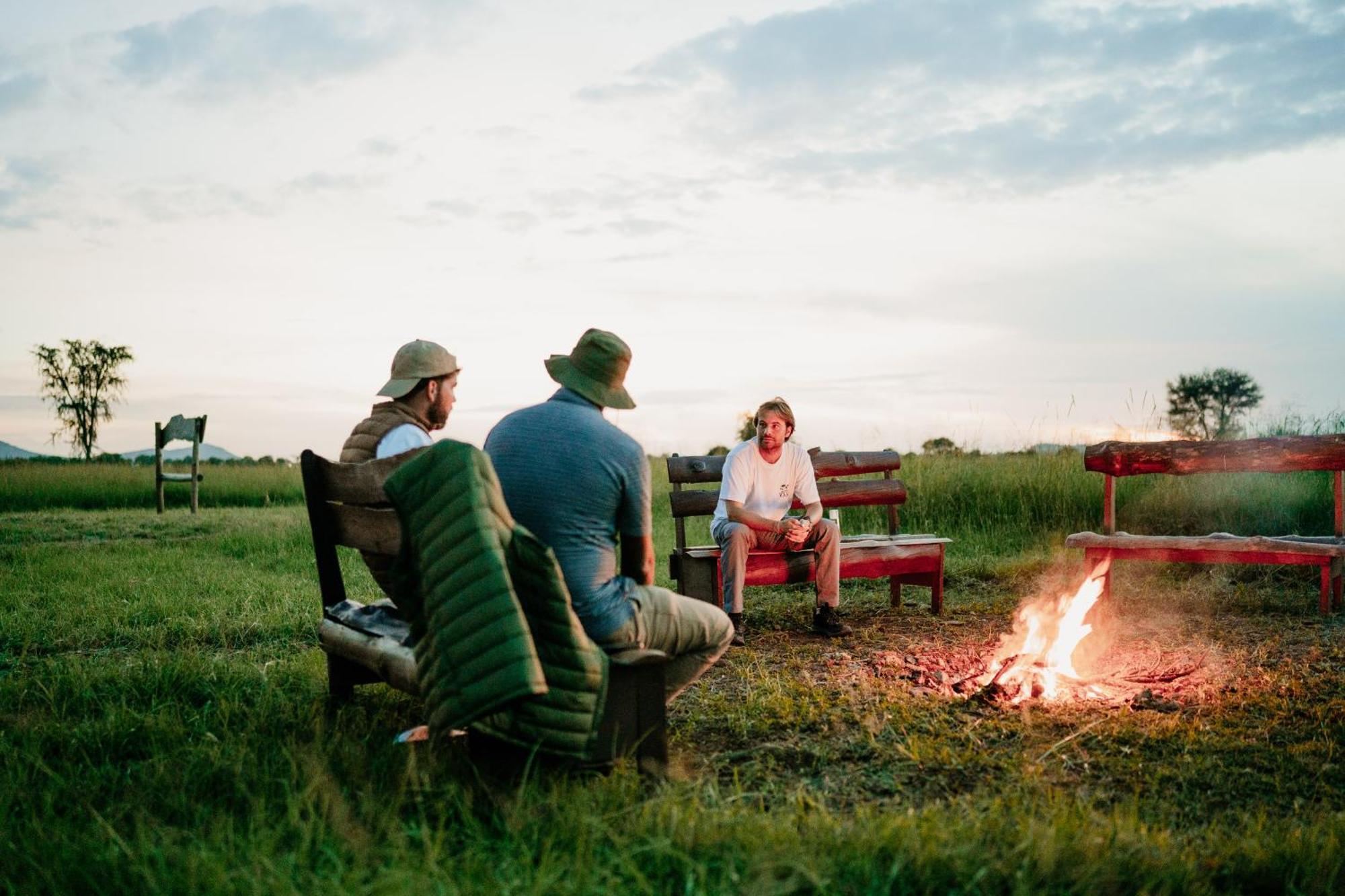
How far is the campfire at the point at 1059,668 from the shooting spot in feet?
16.9

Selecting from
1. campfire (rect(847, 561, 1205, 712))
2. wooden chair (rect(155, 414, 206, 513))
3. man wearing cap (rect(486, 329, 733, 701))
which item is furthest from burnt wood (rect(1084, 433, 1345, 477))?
wooden chair (rect(155, 414, 206, 513))

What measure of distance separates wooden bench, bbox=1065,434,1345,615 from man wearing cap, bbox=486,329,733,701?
5.33 meters

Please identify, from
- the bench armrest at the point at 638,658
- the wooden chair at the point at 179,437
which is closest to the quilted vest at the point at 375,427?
the bench armrest at the point at 638,658

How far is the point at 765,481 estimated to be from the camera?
276 inches

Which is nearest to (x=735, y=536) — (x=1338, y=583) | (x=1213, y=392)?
(x=1338, y=583)

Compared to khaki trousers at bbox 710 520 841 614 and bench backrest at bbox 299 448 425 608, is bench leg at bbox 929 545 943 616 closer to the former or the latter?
Result: khaki trousers at bbox 710 520 841 614

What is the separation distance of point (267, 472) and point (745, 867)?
26.7m

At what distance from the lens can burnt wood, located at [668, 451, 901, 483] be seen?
25.3 ft

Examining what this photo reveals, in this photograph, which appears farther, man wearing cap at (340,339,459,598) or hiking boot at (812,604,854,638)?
hiking boot at (812,604,854,638)

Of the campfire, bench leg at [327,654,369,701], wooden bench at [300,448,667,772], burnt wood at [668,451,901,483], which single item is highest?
burnt wood at [668,451,901,483]

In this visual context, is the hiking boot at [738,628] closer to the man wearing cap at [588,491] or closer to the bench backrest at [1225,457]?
the man wearing cap at [588,491]

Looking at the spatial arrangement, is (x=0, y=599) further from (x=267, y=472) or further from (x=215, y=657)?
(x=267, y=472)

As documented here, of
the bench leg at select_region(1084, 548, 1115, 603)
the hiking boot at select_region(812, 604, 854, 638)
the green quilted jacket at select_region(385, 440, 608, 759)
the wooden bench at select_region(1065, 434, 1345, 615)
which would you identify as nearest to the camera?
the green quilted jacket at select_region(385, 440, 608, 759)

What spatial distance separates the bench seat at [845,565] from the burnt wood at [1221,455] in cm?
172
